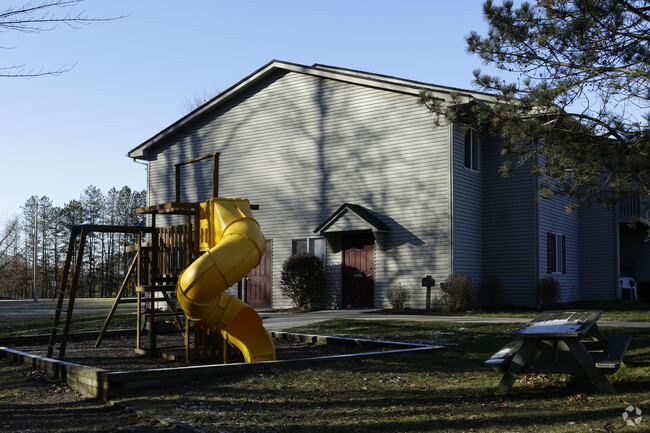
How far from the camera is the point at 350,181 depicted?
74.1 feet

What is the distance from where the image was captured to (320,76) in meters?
23.4

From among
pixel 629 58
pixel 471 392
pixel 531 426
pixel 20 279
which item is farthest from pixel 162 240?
pixel 20 279

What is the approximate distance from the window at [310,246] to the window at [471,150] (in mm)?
5717

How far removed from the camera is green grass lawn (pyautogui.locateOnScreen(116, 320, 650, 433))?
6086mm

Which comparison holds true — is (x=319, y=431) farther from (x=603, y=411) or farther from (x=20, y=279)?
(x=20, y=279)

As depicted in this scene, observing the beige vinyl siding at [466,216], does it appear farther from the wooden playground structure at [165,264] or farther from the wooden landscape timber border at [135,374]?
the wooden playground structure at [165,264]

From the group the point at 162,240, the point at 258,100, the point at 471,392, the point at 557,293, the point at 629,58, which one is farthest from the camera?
the point at 258,100

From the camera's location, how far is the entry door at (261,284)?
79.5ft

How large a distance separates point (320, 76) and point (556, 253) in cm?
1084

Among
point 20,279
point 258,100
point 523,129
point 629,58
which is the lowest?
point 20,279

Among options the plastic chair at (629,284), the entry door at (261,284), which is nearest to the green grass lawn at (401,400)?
the entry door at (261,284)

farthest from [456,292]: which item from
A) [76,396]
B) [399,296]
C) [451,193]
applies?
[76,396]

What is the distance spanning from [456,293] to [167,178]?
13.8 meters

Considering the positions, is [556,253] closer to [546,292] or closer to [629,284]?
[546,292]
